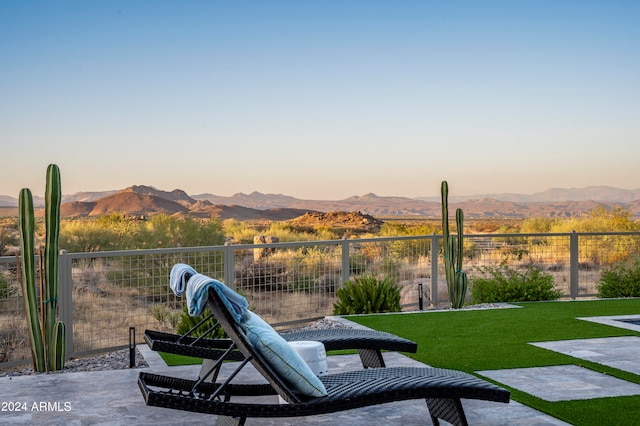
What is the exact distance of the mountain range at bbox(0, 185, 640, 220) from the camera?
3794cm

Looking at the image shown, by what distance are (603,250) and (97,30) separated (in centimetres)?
1913

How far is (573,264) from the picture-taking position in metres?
14.1

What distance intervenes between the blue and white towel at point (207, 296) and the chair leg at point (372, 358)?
2113mm

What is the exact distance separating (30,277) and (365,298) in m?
5.07

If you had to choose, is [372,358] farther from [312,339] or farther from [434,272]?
[434,272]

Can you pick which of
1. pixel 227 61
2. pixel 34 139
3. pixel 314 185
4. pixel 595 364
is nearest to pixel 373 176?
pixel 314 185

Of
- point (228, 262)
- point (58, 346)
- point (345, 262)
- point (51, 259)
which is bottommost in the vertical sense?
point (58, 346)

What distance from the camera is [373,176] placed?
34750 millimetres

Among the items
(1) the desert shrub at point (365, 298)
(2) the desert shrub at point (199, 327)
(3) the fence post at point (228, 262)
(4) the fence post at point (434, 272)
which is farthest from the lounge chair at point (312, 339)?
(4) the fence post at point (434, 272)

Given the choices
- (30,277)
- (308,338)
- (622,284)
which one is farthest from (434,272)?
(308,338)

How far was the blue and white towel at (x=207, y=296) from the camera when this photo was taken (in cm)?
401

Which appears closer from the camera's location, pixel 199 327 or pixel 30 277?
pixel 30 277

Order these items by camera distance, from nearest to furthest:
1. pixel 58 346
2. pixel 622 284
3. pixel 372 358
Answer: pixel 372 358 < pixel 58 346 < pixel 622 284

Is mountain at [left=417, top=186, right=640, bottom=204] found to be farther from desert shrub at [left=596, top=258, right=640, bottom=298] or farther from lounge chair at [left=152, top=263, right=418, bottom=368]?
lounge chair at [left=152, top=263, right=418, bottom=368]
